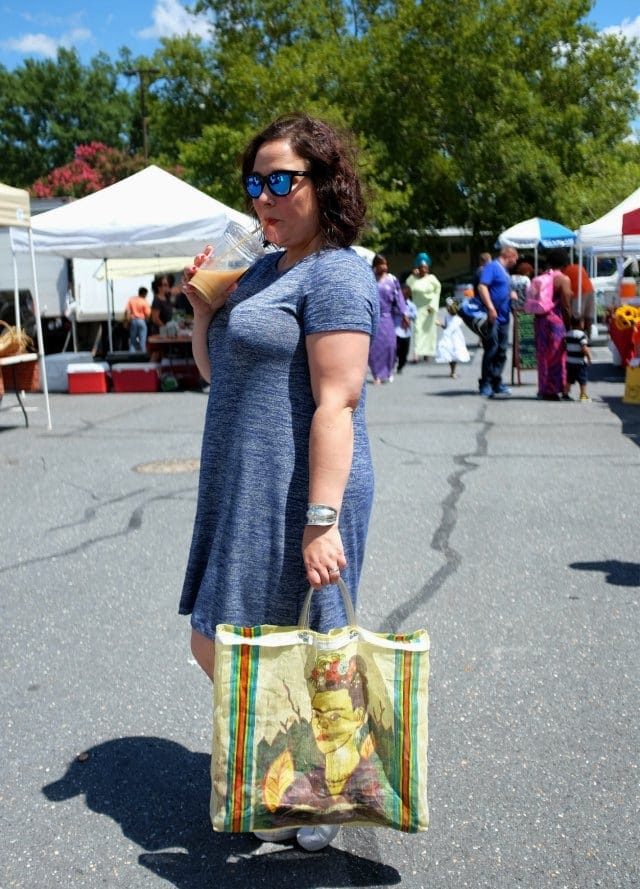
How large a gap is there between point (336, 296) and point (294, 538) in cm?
62

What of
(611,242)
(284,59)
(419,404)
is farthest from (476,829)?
(284,59)

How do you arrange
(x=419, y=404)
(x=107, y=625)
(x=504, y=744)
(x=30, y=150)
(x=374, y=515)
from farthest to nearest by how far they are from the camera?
(x=30, y=150) < (x=419, y=404) < (x=374, y=515) < (x=107, y=625) < (x=504, y=744)

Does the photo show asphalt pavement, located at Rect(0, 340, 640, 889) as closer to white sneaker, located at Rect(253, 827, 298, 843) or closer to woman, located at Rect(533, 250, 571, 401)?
white sneaker, located at Rect(253, 827, 298, 843)

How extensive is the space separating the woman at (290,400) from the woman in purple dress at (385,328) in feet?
40.4

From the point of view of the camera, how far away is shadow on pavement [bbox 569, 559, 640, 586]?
5414 mm

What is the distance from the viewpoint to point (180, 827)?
121 inches

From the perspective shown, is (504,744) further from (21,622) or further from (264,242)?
(21,622)

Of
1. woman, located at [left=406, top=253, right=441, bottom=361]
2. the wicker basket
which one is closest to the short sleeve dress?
the wicker basket

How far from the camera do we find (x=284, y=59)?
122 feet

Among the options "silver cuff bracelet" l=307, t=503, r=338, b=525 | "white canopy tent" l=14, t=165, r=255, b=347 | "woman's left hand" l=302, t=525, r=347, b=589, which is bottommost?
"woman's left hand" l=302, t=525, r=347, b=589

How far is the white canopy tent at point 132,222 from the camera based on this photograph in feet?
45.0

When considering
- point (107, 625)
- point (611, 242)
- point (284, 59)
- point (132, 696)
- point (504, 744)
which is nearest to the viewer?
point (504, 744)

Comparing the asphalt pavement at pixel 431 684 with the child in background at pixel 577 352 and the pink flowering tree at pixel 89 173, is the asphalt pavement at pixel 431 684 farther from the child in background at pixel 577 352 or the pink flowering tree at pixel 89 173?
the pink flowering tree at pixel 89 173

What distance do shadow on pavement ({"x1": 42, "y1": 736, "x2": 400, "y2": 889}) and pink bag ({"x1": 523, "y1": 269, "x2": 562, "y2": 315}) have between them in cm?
1000
